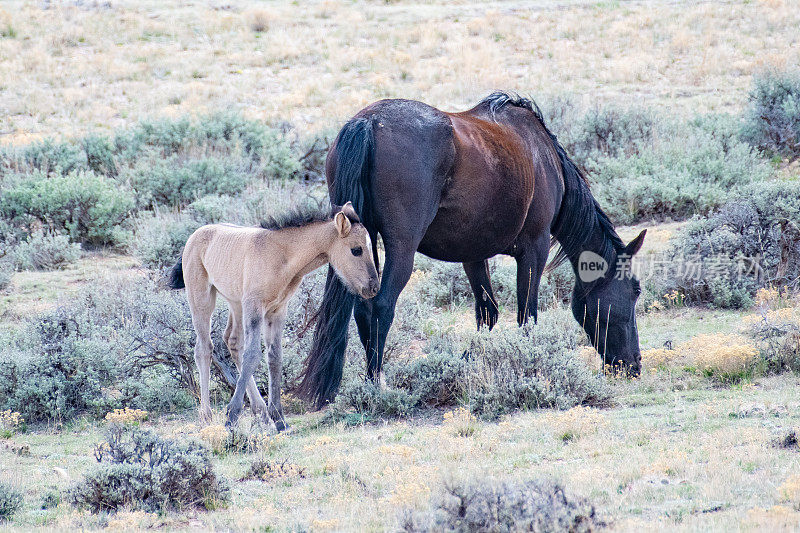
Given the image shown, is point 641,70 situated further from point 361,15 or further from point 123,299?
point 123,299

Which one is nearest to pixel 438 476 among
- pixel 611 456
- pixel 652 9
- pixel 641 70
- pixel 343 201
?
pixel 611 456

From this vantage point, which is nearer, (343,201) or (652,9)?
(343,201)

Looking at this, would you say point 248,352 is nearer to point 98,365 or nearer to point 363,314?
point 363,314

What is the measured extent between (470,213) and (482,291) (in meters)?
1.42

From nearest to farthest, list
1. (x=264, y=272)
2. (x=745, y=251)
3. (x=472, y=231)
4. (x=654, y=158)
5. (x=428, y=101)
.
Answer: (x=264, y=272) < (x=472, y=231) < (x=745, y=251) < (x=654, y=158) < (x=428, y=101)

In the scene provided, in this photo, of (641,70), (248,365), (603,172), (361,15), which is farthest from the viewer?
(361,15)

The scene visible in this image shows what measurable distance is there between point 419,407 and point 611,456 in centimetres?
214

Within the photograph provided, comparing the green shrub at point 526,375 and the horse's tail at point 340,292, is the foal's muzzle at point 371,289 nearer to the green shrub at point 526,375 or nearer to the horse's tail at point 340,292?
the horse's tail at point 340,292

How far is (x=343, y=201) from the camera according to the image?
21.4ft

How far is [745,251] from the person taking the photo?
10.3 m

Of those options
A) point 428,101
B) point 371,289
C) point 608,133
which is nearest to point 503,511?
point 371,289

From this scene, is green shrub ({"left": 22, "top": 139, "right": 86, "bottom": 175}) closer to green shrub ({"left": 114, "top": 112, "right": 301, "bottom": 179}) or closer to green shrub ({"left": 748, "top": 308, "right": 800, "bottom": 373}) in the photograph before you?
green shrub ({"left": 114, "top": 112, "right": 301, "bottom": 179})

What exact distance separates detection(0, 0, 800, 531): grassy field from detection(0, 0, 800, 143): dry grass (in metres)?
0.11

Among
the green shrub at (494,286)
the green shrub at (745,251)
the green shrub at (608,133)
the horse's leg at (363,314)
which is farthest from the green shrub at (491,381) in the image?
the green shrub at (608,133)
